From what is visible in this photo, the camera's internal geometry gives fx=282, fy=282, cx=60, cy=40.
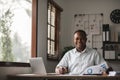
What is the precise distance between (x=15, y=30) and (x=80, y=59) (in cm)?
120

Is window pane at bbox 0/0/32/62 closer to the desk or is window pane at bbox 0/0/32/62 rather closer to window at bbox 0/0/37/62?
window at bbox 0/0/37/62

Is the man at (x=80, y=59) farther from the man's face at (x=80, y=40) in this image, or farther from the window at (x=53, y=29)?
the window at (x=53, y=29)

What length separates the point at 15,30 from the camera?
432 cm

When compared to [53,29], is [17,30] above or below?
below

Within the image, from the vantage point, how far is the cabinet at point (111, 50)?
6.81m

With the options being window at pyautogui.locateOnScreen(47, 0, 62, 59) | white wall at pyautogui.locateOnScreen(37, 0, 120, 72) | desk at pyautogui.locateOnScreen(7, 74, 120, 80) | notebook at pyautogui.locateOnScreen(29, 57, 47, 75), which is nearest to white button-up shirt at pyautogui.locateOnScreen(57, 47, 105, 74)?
notebook at pyautogui.locateOnScreen(29, 57, 47, 75)

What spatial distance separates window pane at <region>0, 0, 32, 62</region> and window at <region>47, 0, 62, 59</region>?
0.92 meters

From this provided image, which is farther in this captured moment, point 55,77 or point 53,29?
point 53,29

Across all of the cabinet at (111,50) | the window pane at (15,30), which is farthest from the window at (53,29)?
the cabinet at (111,50)

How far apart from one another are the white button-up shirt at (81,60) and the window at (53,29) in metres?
1.73

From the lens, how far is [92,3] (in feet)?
23.5

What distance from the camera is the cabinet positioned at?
22.3ft

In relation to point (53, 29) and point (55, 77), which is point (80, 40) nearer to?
point (55, 77)

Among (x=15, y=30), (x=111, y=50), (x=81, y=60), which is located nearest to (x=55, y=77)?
(x=81, y=60)
